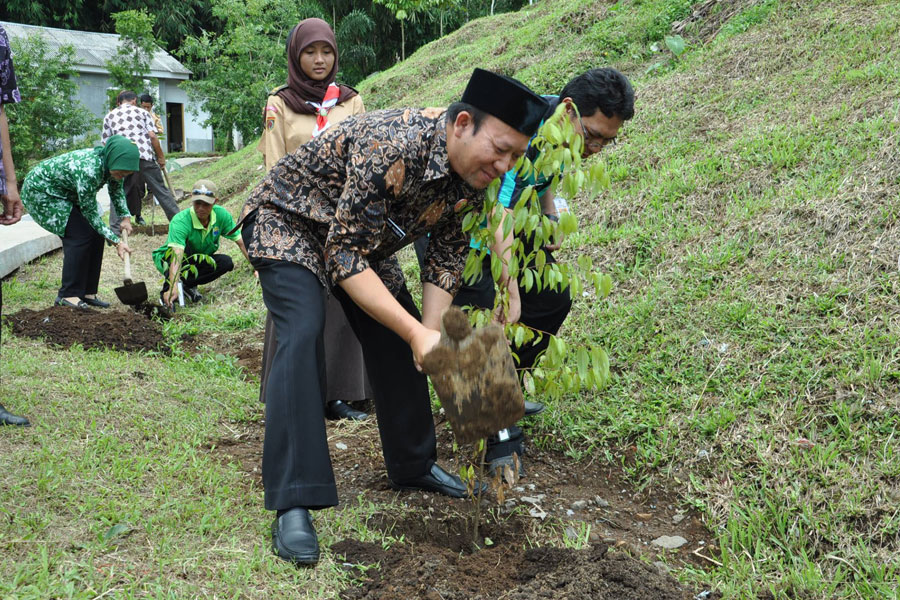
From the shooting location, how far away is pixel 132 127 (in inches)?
345

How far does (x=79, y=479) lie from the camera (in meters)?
2.83

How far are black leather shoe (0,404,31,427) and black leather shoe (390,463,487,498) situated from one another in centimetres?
172

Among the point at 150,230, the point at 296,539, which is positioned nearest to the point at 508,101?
the point at 296,539

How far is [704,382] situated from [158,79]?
26.1 meters

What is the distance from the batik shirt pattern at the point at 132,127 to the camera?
28.6 feet

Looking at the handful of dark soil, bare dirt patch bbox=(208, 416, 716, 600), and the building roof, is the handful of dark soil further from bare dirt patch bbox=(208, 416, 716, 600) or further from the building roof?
the building roof

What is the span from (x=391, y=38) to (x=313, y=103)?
76.5 ft

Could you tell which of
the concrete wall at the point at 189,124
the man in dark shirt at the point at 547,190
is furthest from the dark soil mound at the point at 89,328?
the concrete wall at the point at 189,124

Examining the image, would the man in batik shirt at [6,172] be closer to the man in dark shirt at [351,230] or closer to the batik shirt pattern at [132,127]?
the man in dark shirt at [351,230]

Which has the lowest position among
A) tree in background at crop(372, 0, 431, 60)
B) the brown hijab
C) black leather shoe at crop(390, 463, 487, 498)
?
black leather shoe at crop(390, 463, 487, 498)

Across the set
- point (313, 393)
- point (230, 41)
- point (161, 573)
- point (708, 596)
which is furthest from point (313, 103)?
point (230, 41)

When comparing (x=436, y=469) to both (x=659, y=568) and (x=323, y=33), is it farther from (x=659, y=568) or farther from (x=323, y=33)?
(x=323, y=33)

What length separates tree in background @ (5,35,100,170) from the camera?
14.8m

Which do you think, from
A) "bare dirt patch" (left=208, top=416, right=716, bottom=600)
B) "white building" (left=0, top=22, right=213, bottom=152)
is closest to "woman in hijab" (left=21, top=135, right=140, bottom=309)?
"bare dirt patch" (left=208, top=416, right=716, bottom=600)
